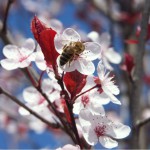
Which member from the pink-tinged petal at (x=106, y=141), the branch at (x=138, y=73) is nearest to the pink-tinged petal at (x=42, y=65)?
the pink-tinged petal at (x=106, y=141)

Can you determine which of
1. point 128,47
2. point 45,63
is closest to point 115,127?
point 45,63

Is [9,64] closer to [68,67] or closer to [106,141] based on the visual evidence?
[68,67]

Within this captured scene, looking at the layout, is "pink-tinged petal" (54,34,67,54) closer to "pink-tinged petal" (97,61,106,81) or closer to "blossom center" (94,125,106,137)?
"pink-tinged petal" (97,61,106,81)

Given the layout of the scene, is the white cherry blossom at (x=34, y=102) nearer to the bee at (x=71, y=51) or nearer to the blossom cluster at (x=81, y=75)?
the blossom cluster at (x=81, y=75)

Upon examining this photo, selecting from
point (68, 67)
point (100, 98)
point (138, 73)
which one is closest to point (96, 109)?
point (100, 98)

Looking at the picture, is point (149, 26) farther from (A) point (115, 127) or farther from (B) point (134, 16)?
(B) point (134, 16)

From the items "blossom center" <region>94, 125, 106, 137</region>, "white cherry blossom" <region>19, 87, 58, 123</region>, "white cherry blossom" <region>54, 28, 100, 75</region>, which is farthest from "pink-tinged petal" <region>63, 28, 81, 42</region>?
"white cherry blossom" <region>19, 87, 58, 123</region>
